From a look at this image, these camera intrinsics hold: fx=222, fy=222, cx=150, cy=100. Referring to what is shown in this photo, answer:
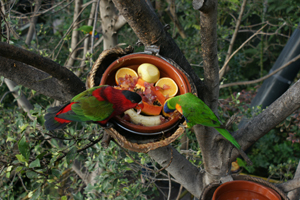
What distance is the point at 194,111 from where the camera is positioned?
1227mm

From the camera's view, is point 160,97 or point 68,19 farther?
point 68,19

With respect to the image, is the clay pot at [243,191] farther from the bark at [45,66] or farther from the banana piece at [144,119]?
the bark at [45,66]

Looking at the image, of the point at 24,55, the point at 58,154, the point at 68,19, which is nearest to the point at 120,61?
the point at 24,55

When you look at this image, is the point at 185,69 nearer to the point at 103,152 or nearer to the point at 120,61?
the point at 120,61

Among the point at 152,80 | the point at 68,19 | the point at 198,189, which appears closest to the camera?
the point at 152,80

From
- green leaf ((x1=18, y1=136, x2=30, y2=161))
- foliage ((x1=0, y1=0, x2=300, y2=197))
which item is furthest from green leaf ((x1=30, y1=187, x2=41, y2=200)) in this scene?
green leaf ((x1=18, y1=136, x2=30, y2=161))

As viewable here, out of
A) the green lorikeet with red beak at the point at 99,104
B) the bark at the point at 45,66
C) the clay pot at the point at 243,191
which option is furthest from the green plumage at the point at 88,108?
the clay pot at the point at 243,191

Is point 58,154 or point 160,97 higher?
point 160,97

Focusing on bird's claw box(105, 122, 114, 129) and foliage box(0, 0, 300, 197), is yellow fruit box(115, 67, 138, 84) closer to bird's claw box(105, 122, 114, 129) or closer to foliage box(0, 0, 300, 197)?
bird's claw box(105, 122, 114, 129)

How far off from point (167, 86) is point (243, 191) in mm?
710

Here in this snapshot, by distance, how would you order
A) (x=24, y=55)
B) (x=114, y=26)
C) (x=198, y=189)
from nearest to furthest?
1. (x=24, y=55)
2. (x=198, y=189)
3. (x=114, y=26)

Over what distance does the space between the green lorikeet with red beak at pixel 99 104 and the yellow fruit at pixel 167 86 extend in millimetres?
223

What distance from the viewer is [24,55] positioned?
1001 mm

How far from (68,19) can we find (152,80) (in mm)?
3589
